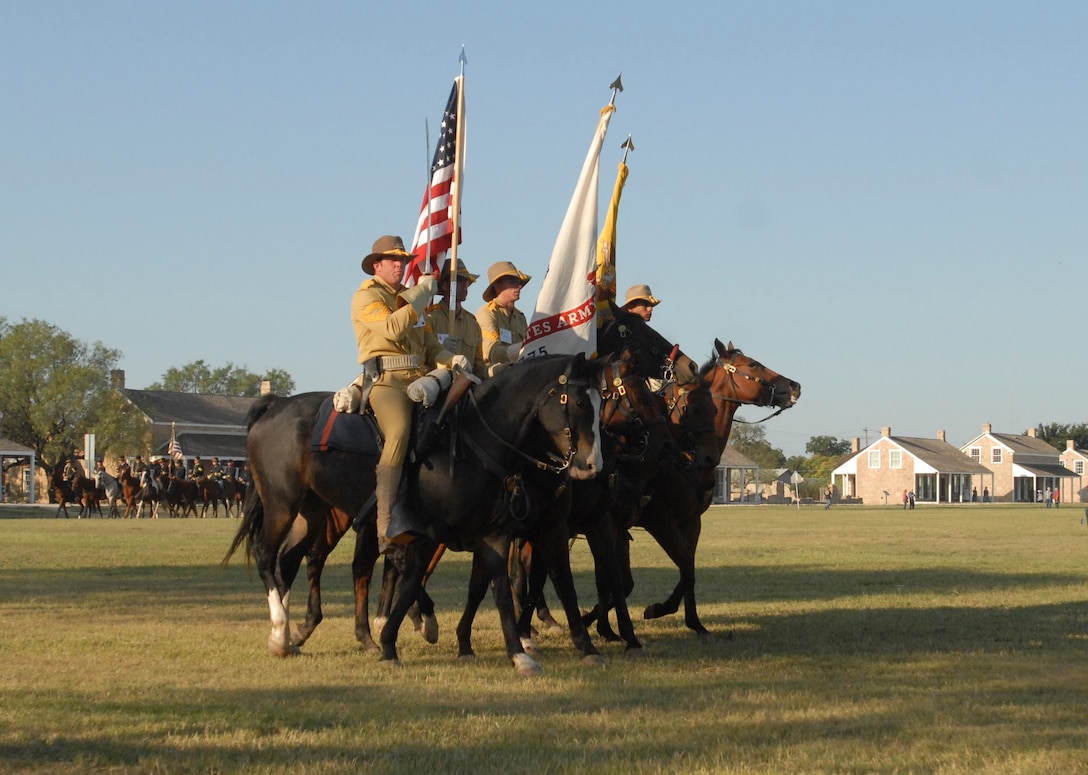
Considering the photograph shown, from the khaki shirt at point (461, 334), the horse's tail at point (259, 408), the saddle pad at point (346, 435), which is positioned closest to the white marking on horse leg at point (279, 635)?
the saddle pad at point (346, 435)

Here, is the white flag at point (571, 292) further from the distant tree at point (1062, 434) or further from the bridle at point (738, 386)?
the distant tree at point (1062, 434)

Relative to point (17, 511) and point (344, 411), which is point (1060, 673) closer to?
point (344, 411)

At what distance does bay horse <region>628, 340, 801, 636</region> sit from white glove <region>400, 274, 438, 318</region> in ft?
9.32

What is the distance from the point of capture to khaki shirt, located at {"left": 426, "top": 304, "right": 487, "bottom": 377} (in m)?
11.0

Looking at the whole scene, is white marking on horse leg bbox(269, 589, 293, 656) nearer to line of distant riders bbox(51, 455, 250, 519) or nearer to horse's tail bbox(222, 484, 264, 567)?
horse's tail bbox(222, 484, 264, 567)

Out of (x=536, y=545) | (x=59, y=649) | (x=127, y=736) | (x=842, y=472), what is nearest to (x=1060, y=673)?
(x=536, y=545)

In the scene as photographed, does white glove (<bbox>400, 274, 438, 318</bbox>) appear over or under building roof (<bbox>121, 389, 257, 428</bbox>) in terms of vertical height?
under

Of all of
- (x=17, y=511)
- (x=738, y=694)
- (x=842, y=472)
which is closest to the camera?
(x=738, y=694)

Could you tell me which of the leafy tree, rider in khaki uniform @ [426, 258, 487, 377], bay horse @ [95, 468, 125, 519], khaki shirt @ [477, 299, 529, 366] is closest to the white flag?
khaki shirt @ [477, 299, 529, 366]

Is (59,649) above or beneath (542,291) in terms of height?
beneath

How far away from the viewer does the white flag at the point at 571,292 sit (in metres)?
12.0

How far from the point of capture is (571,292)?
480 inches

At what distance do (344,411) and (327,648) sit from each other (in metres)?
2.11

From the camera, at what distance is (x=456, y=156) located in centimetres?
1210
